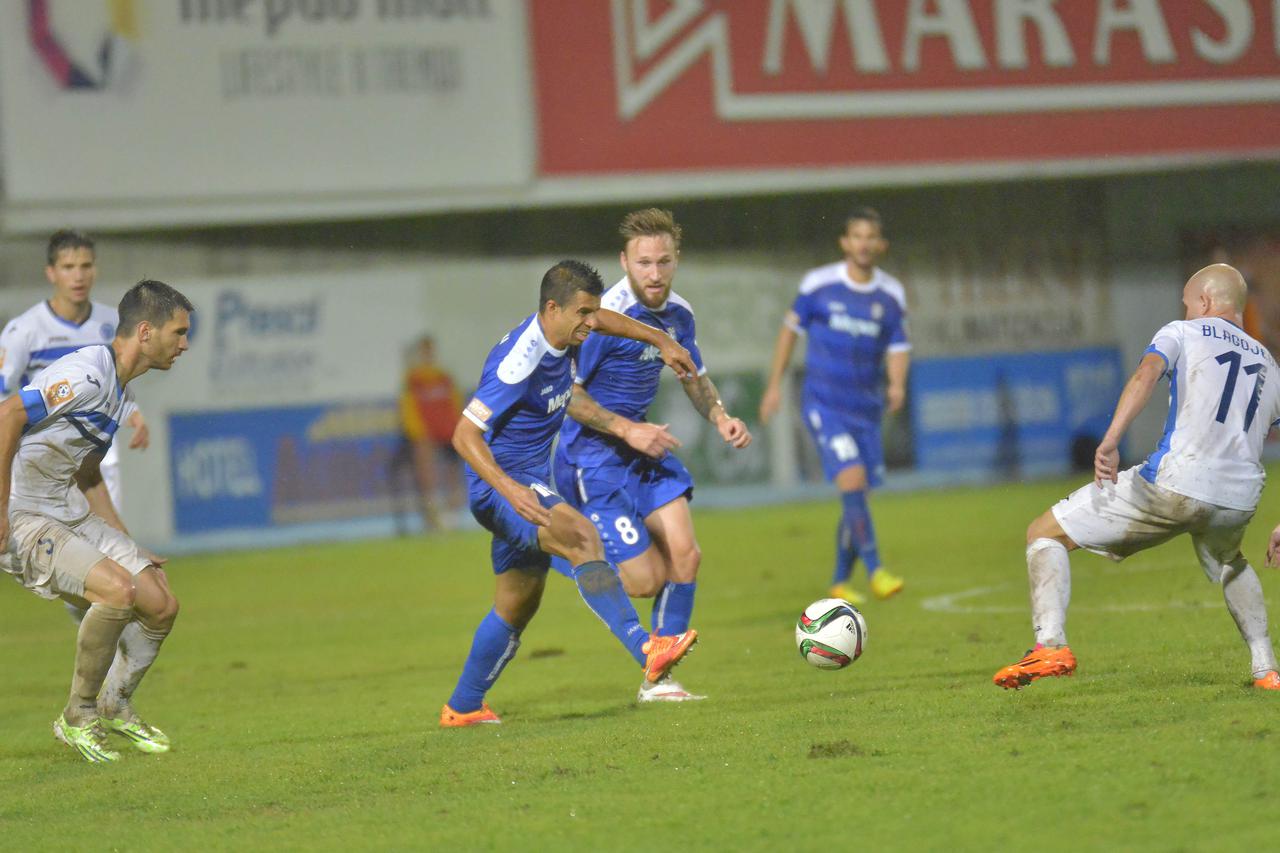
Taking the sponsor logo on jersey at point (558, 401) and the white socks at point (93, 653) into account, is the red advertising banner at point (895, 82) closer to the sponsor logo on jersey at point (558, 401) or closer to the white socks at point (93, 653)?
the sponsor logo on jersey at point (558, 401)

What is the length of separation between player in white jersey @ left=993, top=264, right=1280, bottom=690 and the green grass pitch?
324 mm

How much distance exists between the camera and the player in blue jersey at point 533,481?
684 centimetres

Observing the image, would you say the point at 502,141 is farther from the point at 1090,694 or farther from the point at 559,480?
the point at 1090,694

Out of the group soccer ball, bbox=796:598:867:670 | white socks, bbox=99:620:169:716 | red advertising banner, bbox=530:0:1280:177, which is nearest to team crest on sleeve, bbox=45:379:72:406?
white socks, bbox=99:620:169:716

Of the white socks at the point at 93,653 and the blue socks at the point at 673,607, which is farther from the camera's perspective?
the blue socks at the point at 673,607

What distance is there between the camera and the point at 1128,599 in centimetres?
1021

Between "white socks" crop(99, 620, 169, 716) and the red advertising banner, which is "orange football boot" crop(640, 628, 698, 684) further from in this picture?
the red advertising banner

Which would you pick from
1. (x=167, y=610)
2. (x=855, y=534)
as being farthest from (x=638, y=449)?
(x=855, y=534)

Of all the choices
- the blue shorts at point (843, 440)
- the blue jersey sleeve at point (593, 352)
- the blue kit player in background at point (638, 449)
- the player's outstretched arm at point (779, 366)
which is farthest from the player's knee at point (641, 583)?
the blue shorts at point (843, 440)

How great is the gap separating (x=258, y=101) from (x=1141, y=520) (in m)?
15.0

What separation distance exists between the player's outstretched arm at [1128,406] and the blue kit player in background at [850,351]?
5031 millimetres

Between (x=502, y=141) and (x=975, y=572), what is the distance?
9.64 m

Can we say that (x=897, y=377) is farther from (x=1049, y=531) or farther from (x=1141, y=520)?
(x=1141, y=520)

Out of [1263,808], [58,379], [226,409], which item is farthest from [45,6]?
[1263,808]
